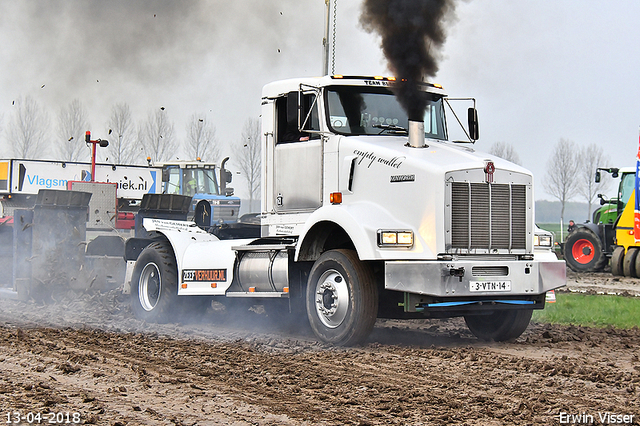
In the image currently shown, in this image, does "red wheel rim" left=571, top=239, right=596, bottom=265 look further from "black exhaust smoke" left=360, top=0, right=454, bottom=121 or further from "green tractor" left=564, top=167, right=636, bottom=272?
"black exhaust smoke" left=360, top=0, right=454, bottom=121

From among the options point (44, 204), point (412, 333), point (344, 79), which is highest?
point (344, 79)

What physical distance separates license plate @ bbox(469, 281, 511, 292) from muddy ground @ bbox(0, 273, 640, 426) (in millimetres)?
691

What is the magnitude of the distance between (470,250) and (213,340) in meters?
3.27

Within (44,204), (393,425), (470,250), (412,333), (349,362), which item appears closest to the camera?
(393,425)

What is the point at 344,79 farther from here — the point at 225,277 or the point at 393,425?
the point at 393,425

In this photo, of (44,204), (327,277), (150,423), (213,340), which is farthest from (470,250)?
(44,204)

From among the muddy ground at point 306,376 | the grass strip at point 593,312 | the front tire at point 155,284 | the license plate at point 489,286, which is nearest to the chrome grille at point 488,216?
the license plate at point 489,286

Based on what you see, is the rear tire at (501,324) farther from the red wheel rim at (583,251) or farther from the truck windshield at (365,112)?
the red wheel rim at (583,251)

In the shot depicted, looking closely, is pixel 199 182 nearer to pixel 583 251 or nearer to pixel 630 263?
pixel 583 251

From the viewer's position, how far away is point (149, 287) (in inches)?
476

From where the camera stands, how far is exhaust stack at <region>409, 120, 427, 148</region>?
9.20 m

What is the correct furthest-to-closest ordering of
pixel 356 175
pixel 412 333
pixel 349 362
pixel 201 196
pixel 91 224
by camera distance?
pixel 201 196 → pixel 91 224 → pixel 412 333 → pixel 356 175 → pixel 349 362

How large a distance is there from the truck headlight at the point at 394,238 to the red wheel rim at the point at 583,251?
16.7m

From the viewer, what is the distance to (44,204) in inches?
561
